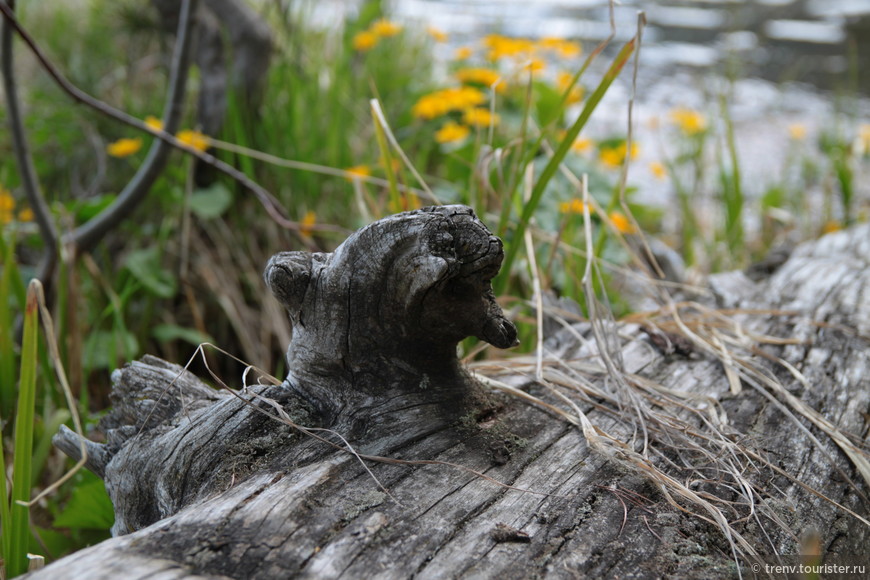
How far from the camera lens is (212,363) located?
8.96ft

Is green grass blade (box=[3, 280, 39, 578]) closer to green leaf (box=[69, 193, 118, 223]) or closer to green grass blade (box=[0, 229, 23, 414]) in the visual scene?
green grass blade (box=[0, 229, 23, 414])

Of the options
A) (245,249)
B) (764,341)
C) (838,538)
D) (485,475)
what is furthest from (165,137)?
(838,538)

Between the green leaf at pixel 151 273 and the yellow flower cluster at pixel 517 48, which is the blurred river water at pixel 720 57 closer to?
the yellow flower cluster at pixel 517 48

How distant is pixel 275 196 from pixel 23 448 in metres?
1.94

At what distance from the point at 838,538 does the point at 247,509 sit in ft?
3.15

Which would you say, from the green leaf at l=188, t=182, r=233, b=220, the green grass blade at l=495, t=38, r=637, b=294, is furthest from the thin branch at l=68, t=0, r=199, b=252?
the green grass blade at l=495, t=38, r=637, b=294

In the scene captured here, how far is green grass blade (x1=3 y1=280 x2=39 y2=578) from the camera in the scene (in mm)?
1120

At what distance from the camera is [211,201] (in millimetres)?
2721

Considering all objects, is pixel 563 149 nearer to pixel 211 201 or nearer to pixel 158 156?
pixel 158 156

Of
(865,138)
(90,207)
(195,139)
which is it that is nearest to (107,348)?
(90,207)

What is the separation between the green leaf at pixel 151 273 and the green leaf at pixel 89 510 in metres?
0.95

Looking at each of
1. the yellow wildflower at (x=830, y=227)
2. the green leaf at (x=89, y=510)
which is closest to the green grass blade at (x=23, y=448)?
the green leaf at (x=89, y=510)

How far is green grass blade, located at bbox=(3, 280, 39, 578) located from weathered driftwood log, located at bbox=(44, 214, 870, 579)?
17 cm

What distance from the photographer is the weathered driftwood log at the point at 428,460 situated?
3.37 feet
